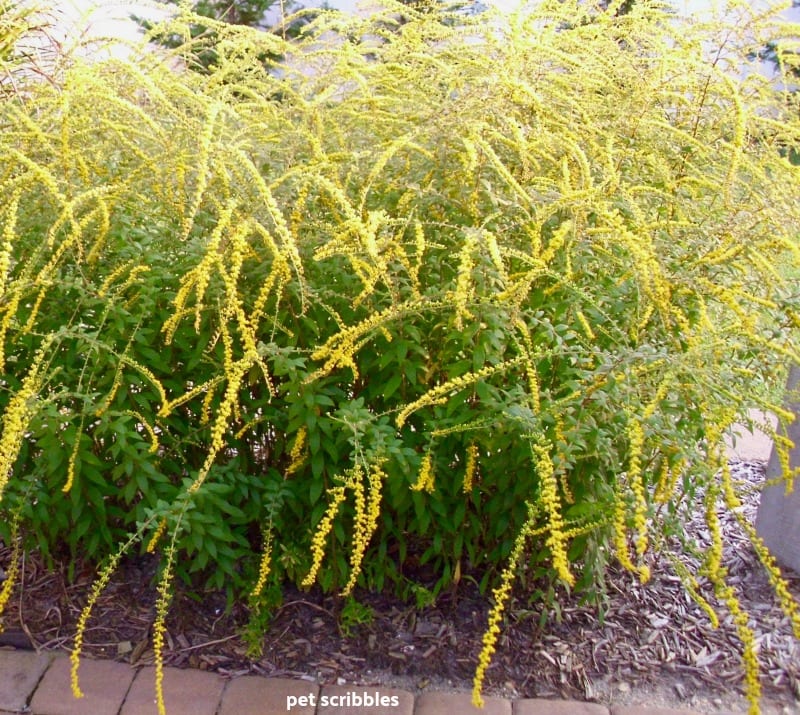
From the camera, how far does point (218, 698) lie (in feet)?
7.59

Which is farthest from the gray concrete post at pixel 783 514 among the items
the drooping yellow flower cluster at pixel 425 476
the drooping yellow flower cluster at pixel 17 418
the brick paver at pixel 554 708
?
the drooping yellow flower cluster at pixel 17 418

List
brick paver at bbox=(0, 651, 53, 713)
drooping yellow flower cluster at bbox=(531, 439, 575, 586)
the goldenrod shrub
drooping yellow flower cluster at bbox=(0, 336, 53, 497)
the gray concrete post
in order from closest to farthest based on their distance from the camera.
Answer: drooping yellow flower cluster at bbox=(531, 439, 575, 586) → drooping yellow flower cluster at bbox=(0, 336, 53, 497) → the goldenrod shrub → brick paver at bbox=(0, 651, 53, 713) → the gray concrete post

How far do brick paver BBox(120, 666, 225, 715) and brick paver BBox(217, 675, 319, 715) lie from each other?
43 millimetres

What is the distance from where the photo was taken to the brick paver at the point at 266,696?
7.45 ft

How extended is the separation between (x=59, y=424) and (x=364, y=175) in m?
1.16

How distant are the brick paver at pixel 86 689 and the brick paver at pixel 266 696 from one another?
0.34 meters

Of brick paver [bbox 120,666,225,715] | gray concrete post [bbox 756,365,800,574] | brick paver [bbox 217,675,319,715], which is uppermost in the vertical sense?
gray concrete post [bbox 756,365,800,574]

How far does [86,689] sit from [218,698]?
1.38 feet

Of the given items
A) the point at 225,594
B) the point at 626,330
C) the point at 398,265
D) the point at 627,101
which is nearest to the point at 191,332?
the point at 398,265

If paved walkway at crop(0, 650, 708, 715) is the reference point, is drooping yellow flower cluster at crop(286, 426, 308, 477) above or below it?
above

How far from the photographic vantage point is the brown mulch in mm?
2436

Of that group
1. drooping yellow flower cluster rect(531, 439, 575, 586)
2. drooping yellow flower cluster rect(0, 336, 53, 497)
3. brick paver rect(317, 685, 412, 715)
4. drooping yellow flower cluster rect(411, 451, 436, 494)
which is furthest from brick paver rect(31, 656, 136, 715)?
A: drooping yellow flower cluster rect(531, 439, 575, 586)

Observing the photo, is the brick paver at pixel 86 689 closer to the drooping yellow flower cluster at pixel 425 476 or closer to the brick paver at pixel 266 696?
the brick paver at pixel 266 696

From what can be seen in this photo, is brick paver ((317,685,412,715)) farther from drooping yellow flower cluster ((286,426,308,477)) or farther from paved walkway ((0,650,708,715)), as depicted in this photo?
drooping yellow flower cluster ((286,426,308,477))
